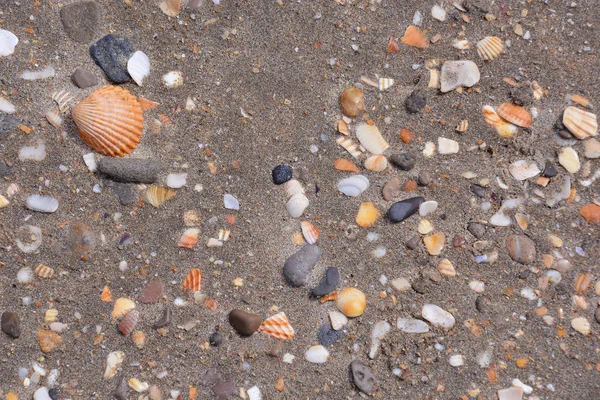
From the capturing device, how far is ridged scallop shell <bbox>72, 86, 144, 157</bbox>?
2.15 m

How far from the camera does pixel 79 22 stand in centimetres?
224

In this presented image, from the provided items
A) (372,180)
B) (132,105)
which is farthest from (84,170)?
(372,180)

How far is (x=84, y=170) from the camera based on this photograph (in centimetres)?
220

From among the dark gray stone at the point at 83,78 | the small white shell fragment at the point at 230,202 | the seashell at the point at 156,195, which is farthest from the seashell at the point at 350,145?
the dark gray stone at the point at 83,78

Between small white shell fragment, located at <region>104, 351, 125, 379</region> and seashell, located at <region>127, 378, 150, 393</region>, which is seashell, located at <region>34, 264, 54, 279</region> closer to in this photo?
small white shell fragment, located at <region>104, 351, 125, 379</region>

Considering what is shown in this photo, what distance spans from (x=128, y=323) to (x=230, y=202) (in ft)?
2.02

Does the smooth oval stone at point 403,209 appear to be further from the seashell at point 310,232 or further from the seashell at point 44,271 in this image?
the seashell at point 44,271

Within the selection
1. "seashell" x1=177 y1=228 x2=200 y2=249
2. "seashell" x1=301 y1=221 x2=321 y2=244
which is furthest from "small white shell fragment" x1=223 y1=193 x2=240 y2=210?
"seashell" x1=301 y1=221 x2=321 y2=244

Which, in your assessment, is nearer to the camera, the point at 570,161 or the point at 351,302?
the point at 351,302

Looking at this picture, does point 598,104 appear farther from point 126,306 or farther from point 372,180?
point 126,306

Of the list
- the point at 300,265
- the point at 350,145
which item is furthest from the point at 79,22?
the point at 300,265

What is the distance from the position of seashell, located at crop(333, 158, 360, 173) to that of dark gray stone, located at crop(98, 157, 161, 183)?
2.39 ft

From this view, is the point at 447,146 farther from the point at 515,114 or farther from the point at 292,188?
the point at 292,188

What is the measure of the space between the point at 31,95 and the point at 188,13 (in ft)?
2.35
